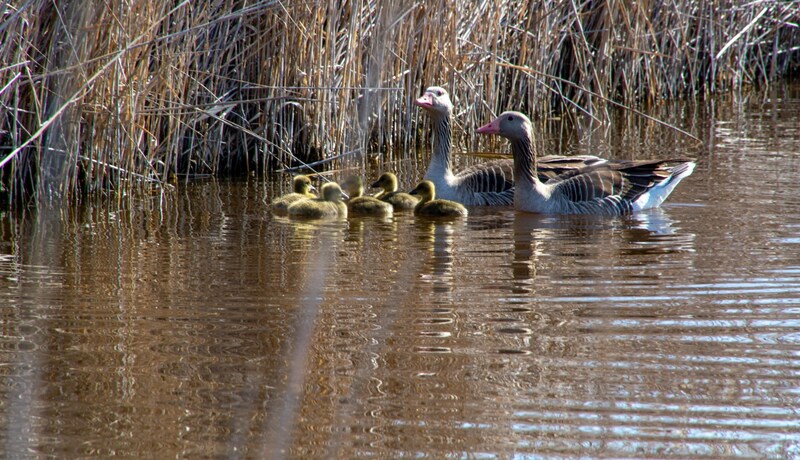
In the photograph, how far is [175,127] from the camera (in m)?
8.71

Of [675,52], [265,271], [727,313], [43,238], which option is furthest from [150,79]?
[675,52]

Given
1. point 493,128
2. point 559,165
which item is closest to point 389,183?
point 493,128

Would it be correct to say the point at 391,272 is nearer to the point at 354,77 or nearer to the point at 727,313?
the point at 727,313

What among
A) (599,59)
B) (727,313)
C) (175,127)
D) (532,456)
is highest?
(599,59)

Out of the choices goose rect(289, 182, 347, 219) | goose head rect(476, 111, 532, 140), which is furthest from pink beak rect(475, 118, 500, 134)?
goose rect(289, 182, 347, 219)

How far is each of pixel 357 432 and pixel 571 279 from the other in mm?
2442

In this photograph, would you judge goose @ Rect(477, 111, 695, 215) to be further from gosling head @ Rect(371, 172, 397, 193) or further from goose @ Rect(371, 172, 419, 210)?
gosling head @ Rect(371, 172, 397, 193)

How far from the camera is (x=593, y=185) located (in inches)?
326

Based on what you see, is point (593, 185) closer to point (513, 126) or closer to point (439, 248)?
point (513, 126)

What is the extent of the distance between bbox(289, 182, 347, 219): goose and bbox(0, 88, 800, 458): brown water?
141 millimetres

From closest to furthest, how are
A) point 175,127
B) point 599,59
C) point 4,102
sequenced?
point 4,102, point 175,127, point 599,59

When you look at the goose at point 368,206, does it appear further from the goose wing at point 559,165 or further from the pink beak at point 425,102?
the goose wing at point 559,165

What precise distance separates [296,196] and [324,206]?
0.30 m

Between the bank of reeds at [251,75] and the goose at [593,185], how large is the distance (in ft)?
3.79
